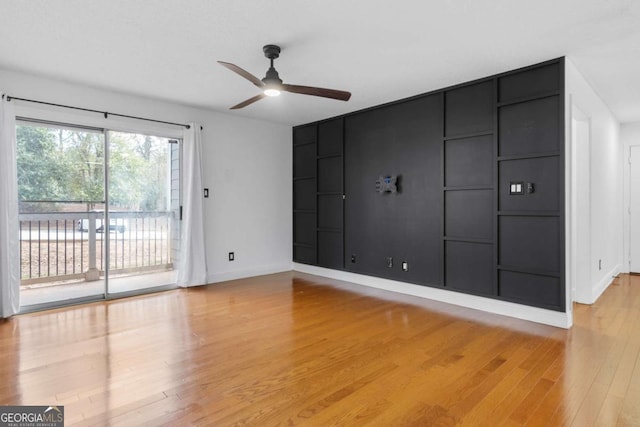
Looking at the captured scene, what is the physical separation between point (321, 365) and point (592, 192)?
3.94m

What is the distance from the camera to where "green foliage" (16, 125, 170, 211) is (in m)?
3.96

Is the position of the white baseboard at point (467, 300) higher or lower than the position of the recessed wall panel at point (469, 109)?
lower

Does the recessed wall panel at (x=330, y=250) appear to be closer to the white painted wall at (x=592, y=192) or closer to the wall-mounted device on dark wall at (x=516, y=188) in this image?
the wall-mounted device on dark wall at (x=516, y=188)

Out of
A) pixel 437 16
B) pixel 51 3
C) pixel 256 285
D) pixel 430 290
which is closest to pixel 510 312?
pixel 430 290

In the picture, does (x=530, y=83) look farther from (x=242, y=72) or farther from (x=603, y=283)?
(x=603, y=283)

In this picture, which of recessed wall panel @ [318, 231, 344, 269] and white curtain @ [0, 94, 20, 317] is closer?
white curtain @ [0, 94, 20, 317]

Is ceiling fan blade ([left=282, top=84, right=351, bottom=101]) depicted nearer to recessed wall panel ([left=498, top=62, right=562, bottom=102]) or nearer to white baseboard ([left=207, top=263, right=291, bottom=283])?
recessed wall panel ([left=498, top=62, right=562, bottom=102])

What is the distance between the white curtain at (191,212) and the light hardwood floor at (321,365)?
901mm

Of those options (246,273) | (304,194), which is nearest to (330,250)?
(304,194)

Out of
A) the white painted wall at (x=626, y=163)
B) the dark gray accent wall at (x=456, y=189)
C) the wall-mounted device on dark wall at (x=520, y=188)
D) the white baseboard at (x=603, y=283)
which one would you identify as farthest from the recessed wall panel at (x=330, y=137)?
the white painted wall at (x=626, y=163)

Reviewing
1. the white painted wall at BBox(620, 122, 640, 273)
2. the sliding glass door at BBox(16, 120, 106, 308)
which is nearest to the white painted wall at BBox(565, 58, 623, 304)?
the white painted wall at BBox(620, 122, 640, 273)

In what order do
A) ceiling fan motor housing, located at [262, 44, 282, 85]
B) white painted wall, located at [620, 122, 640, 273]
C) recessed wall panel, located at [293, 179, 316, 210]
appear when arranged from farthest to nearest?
recessed wall panel, located at [293, 179, 316, 210], white painted wall, located at [620, 122, 640, 273], ceiling fan motor housing, located at [262, 44, 282, 85]

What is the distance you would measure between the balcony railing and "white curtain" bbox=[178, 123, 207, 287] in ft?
1.02

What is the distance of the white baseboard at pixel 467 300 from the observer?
11.3 feet
